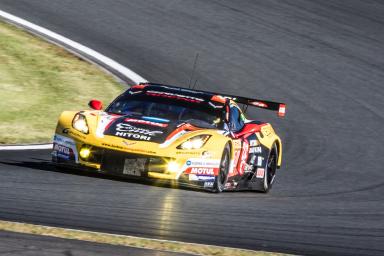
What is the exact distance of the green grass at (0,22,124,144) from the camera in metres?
14.1

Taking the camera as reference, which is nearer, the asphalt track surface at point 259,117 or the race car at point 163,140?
the asphalt track surface at point 259,117

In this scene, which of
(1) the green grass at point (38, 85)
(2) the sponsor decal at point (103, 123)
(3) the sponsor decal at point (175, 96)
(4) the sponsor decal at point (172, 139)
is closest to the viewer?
(4) the sponsor decal at point (172, 139)

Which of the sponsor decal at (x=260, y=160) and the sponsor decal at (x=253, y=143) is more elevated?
the sponsor decal at (x=253, y=143)

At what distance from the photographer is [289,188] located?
488 inches

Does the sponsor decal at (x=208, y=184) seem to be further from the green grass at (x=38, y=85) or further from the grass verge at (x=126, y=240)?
the green grass at (x=38, y=85)

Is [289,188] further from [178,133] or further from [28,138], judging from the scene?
[28,138]

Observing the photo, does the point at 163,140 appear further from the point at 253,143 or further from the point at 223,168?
the point at 253,143

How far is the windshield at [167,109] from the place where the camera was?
1128cm

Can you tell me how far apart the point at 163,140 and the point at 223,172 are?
0.84 metres

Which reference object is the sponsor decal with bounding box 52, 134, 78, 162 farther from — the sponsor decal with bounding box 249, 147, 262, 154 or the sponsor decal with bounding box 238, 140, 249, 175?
the sponsor decal with bounding box 249, 147, 262, 154

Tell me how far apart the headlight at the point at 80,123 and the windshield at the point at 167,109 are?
2.15 feet

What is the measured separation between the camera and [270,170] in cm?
1241

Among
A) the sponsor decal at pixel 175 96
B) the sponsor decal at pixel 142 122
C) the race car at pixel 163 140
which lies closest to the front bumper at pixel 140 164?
the race car at pixel 163 140

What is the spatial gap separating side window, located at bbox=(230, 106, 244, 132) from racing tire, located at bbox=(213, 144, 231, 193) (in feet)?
2.31
